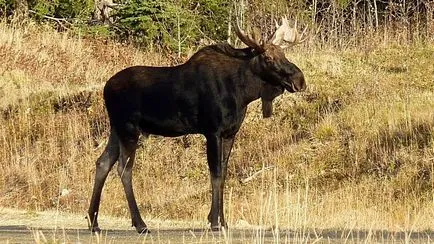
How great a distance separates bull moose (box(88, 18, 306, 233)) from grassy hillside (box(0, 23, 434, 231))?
8.40ft

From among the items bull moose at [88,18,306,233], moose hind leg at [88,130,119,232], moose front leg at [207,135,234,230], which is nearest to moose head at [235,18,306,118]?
bull moose at [88,18,306,233]

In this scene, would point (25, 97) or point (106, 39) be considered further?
point (106, 39)

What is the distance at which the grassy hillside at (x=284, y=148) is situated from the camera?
1539 cm

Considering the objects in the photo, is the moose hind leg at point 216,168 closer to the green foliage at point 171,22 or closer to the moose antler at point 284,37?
the moose antler at point 284,37

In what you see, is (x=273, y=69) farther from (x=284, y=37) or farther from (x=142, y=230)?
(x=142, y=230)

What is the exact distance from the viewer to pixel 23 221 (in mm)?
13031

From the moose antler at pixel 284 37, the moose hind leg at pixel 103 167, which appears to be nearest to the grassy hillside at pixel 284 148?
the moose antler at pixel 284 37

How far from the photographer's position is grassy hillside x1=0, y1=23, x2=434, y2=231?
15391 mm

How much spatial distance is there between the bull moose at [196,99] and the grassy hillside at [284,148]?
2.56 metres

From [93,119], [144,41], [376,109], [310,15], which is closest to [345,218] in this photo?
[376,109]

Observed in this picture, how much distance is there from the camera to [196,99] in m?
10.6

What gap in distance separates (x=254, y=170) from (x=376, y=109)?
2.59 meters

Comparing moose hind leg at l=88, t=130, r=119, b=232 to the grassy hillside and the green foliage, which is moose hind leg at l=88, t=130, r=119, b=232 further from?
the green foliage

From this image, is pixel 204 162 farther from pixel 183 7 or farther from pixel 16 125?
pixel 183 7
